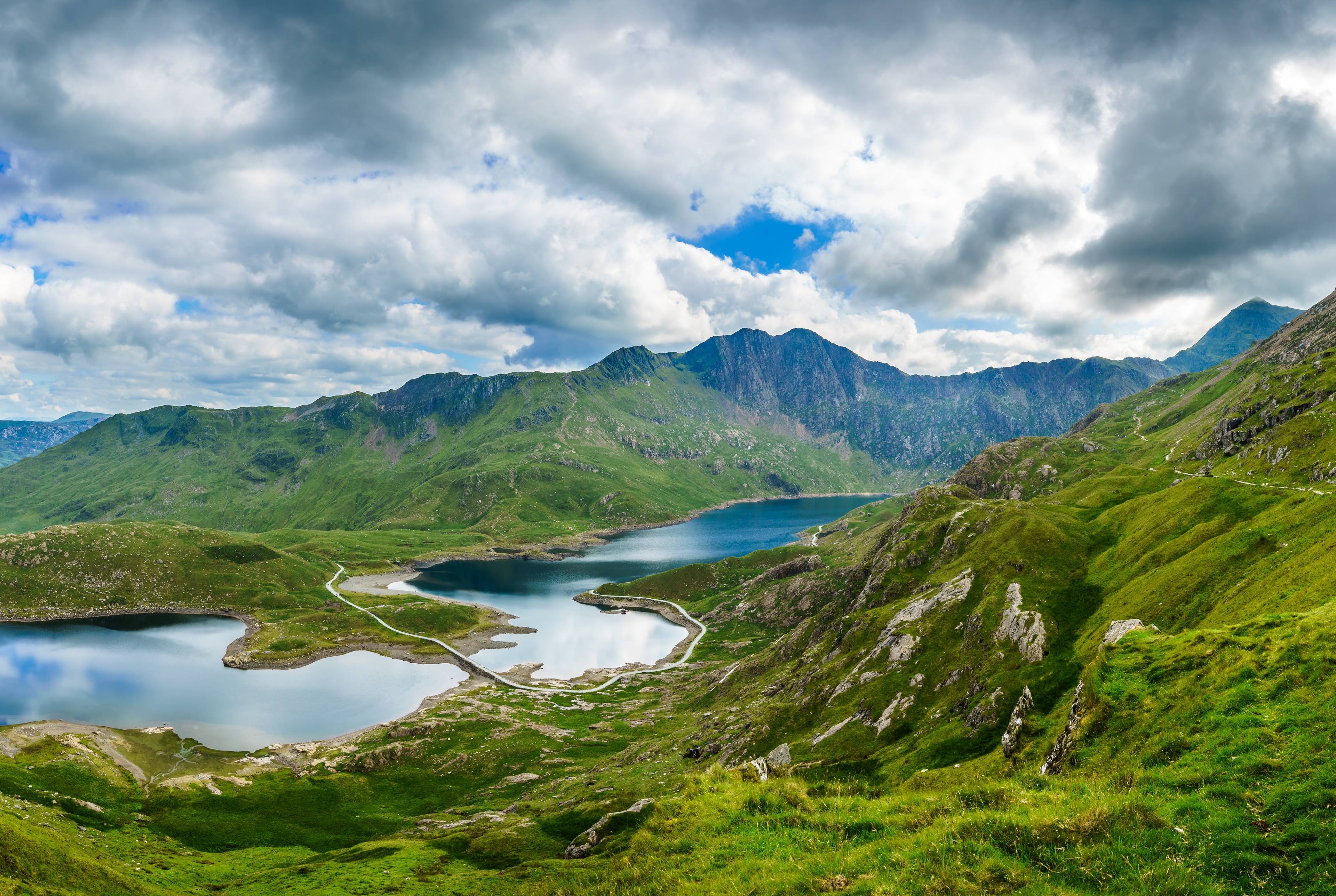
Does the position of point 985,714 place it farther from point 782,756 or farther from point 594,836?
point 594,836

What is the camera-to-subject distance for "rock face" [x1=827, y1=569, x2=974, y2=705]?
83.0m

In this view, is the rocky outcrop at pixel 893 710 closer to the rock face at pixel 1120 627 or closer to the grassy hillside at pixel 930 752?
the grassy hillside at pixel 930 752

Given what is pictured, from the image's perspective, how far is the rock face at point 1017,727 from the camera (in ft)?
128

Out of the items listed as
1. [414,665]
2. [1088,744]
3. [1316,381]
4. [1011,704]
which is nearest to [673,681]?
[414,665]

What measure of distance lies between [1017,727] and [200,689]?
196 meters

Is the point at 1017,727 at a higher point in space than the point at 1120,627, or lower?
lower

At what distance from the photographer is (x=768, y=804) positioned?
1758 centimetres

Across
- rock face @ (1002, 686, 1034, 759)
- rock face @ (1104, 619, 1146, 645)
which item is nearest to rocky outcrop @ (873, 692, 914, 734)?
rock face @ (1002, 686, 1034, 759)

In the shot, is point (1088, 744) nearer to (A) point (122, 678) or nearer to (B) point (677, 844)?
(B) point (677, 844)

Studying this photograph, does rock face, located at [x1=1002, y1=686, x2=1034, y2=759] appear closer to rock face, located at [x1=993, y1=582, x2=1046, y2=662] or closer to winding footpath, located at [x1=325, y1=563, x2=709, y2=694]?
rock face, located at [x1=993, y1=582, x2=1046, y2=662]

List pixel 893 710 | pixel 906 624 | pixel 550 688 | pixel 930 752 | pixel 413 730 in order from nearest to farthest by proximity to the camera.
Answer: pixel 930 752
pixel 893 710
pixel 906 624
pixel 413 730
pixel 550 688

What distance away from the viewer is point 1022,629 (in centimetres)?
6875

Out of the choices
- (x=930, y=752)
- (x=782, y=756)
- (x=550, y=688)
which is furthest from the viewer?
(x=550, y=688)

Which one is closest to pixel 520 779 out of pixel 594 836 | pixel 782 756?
pixel 782 756
